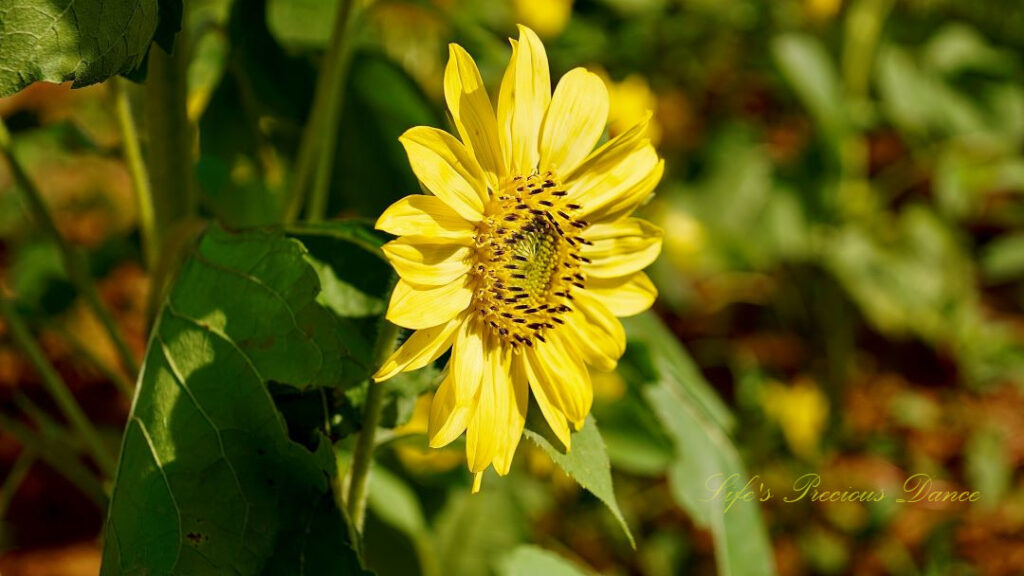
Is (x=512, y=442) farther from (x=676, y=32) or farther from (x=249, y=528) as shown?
(x=676, y=32)

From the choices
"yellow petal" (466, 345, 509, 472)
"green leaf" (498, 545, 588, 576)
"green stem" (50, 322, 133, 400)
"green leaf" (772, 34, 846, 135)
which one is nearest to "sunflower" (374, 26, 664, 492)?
"yellow petal" (466, 345, 509, 472)

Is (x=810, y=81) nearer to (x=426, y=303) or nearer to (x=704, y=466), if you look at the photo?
(x=704, y=466)

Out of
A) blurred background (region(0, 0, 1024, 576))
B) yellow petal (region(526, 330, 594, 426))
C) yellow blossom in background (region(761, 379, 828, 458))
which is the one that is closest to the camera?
yellow petal (region(526, 330, 594, 426))

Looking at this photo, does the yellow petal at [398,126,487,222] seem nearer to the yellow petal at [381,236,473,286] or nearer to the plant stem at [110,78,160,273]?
the yellow petal at [381,236,473,286]

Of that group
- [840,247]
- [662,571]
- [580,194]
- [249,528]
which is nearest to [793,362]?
[840,247]

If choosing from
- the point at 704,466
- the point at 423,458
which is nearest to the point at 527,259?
the point at 704,466
